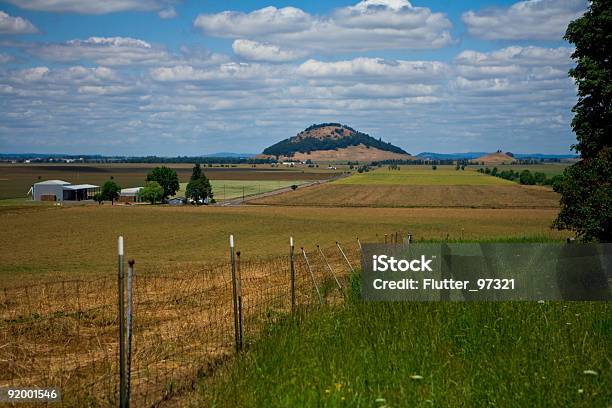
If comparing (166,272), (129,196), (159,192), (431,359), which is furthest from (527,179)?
(431,359)

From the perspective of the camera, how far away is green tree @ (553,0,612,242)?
24859 mm

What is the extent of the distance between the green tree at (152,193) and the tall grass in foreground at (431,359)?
117147mm

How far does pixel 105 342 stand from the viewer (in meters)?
13.7

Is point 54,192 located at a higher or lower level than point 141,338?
lower

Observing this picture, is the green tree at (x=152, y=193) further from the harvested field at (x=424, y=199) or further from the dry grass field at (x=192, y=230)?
the dry grass field at (x=192, y=230)

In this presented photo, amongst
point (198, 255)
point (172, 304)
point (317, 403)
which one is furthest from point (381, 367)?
point (198, 255)

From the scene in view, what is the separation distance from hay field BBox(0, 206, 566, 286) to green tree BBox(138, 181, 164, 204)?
2803 cm

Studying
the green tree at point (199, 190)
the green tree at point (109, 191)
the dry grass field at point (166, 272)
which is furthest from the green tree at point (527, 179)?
the green tree at point (109, 191)

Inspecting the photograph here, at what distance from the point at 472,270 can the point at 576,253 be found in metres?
3.25

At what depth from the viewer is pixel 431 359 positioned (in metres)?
9.28

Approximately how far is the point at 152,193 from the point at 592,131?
349 feet

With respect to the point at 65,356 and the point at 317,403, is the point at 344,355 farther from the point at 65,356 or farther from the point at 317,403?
the point at 65,356

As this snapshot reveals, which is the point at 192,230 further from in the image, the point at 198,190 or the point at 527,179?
the point at 527,179

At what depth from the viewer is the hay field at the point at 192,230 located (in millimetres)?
44312
